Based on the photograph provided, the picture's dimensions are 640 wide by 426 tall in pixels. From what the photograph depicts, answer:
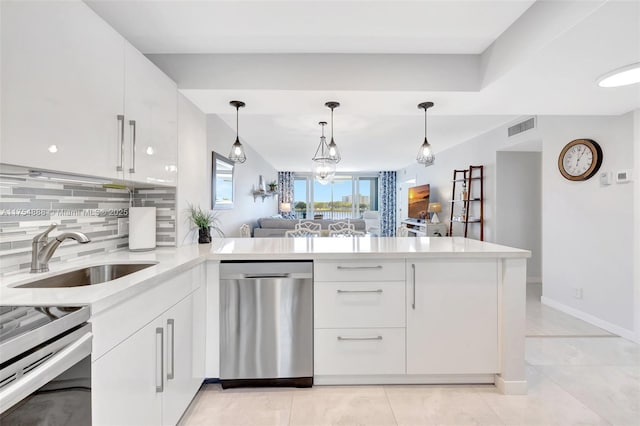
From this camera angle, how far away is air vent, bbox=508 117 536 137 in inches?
151

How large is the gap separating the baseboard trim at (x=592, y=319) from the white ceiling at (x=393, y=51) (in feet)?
6.76

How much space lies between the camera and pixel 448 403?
1836 mm

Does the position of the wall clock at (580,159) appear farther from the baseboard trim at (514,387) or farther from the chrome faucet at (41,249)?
the chrome faucet at (41,249)

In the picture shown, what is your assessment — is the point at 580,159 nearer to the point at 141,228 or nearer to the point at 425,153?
the point at 425,153

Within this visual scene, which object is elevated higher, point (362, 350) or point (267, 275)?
point (267, 275)

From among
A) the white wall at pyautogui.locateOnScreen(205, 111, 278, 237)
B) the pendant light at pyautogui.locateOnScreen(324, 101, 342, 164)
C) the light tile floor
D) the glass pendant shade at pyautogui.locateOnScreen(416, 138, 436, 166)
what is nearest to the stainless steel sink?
the light tile floor

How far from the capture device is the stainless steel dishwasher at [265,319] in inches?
75.0

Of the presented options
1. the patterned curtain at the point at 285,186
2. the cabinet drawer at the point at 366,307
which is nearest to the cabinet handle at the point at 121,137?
the cabinet drawer at the point at 366,307

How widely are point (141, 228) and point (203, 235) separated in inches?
19.2

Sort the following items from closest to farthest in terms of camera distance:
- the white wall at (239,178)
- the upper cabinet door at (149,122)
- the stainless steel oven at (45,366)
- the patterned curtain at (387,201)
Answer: the stainless steel oven at (45,366) < the upper cabinet door at (149,122) < the white wall at (239,178) < the patterned curtain at (387,201)

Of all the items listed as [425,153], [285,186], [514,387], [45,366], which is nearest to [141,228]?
[45,366]

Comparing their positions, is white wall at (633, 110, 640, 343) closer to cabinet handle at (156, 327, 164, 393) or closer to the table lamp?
the table lamp

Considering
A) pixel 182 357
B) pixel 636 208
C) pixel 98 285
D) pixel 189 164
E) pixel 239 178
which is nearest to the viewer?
pixel 98 285

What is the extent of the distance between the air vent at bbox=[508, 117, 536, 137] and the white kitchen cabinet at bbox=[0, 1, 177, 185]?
422 centimetres
